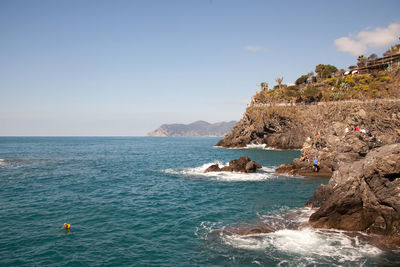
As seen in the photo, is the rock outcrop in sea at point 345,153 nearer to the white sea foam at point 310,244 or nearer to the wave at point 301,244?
the wave at point 301,244

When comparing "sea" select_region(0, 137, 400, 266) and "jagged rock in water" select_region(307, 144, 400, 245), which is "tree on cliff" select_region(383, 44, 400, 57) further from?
"jagged rock in water" select_region(307, 144, 400, 245)

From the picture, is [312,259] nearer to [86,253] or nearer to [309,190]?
[86,253]

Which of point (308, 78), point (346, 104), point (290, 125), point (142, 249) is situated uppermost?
point (308, 78)

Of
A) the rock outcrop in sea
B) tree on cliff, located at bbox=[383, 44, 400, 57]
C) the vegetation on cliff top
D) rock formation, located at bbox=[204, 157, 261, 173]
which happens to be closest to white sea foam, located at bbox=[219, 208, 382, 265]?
the rock outcrop in sea

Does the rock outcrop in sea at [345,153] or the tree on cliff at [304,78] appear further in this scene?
the tree on cliff at [304,78]

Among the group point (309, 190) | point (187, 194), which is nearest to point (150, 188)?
point (187, 194)

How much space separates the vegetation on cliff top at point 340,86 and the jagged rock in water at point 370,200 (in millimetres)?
71313

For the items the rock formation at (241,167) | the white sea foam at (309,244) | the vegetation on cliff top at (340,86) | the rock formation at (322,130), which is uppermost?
the vegetation on cliff top at (340,86)

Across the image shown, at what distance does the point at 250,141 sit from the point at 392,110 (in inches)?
1785

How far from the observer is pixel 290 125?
89312 mm

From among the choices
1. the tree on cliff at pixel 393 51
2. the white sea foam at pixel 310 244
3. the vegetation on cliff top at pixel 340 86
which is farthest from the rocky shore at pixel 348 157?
the tree on cliff at pixel 393 51

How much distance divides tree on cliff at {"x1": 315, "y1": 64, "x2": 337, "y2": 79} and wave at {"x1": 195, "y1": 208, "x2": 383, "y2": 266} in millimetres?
124213

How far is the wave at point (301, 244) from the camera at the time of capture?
13.1m

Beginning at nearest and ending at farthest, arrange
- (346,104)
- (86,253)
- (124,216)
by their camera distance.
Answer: (86,253)
(124,216)
(346,104)
